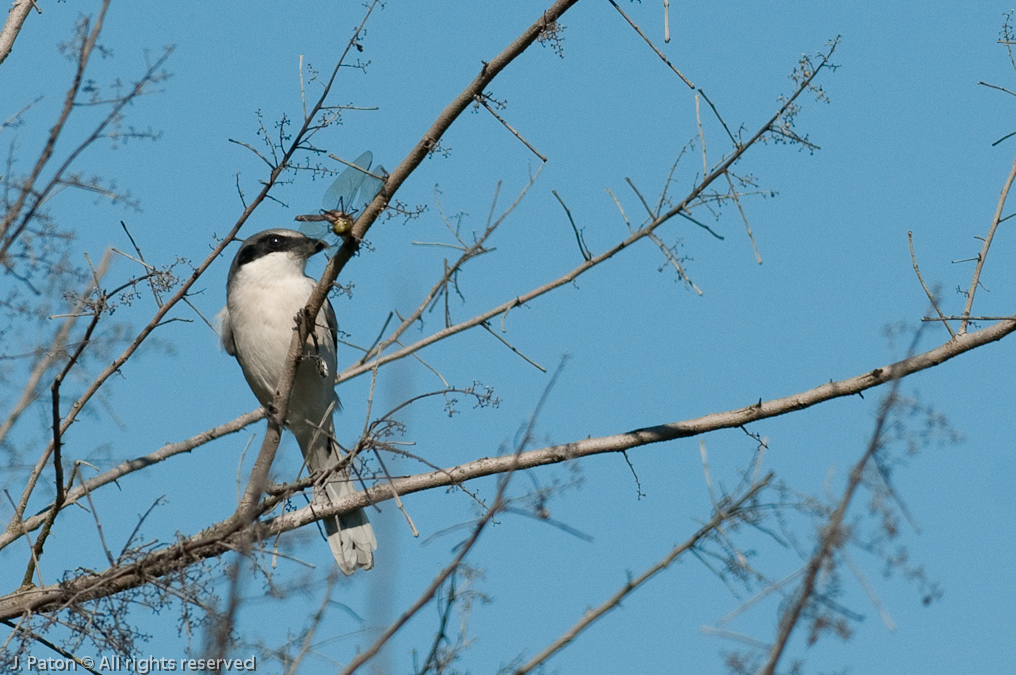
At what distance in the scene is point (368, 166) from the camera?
4879mm

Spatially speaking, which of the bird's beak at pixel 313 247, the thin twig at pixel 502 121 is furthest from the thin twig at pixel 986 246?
the bird's beak at pixel 313 247

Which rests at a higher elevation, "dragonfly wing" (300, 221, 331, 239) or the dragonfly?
"dragonfly wing" (300, 221, 331, 239)

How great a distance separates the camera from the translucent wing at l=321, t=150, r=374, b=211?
4877 millimetres

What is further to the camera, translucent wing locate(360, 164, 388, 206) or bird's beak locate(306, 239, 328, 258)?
bird's beak locate(306, 239, 328, 258)

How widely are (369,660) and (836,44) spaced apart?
3284mm

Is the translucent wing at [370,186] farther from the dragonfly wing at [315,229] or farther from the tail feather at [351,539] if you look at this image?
the tail feather at [351,539]

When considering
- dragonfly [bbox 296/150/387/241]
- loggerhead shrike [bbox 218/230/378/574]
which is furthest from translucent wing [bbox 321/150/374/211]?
loggerhead shrike [bbox 218/230/378/574]

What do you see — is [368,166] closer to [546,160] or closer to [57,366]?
[546,160]

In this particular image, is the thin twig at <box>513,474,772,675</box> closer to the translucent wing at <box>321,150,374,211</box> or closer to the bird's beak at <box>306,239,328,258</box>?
the translucent wing at <box>321,150,374,211</box>

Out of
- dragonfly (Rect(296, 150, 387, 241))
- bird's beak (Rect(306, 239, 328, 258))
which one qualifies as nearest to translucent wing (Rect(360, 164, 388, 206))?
dragonfly (Rect(296, 150, 387, 241))

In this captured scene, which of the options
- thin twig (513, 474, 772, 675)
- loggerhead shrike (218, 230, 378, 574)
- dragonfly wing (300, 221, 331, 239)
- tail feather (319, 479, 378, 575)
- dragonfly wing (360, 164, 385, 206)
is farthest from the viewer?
loggerhead shrike (218, 230, 378, 574)

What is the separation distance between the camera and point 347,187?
16.2 feet

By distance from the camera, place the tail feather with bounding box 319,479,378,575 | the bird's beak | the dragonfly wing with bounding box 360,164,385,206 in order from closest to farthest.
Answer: the dragonfly wing with bounding box 360,164,385,206, the tail feather with bounding box 319,479,378,575, the bird's beak

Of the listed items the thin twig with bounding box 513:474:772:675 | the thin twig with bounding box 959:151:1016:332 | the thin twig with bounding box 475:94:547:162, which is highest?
the thin twig with bounding box 475:94:547:162
